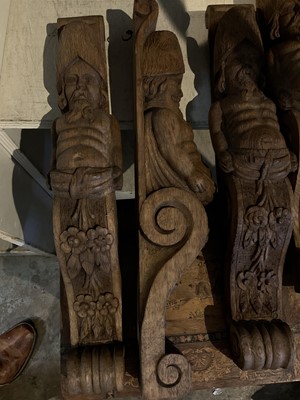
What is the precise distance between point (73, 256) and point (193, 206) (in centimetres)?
23

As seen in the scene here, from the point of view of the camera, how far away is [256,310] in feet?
2.37

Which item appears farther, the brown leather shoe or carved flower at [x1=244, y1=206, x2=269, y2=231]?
the brown leather shoe

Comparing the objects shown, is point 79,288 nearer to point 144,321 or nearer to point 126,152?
point 144,321

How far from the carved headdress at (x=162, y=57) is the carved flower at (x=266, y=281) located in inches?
16.6

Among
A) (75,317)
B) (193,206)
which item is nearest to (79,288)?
(75,317)

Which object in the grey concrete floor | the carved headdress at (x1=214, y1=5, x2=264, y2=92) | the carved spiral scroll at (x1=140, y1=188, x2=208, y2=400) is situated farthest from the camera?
the grey concrete floor

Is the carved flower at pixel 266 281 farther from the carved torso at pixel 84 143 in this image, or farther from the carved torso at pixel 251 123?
the carved torso at pixel 84 143

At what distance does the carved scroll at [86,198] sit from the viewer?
668mm

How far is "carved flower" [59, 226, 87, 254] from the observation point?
67 cm

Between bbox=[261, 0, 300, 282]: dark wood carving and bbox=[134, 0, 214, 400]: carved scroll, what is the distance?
174 mm

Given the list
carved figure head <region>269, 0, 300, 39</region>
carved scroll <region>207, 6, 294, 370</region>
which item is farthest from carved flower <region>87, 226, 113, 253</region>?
carved figure head <region>269, 0, 300, 39</region>

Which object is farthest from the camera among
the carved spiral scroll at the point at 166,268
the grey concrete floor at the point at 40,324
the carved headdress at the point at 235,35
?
the grey concrete floor at the point at 40,324

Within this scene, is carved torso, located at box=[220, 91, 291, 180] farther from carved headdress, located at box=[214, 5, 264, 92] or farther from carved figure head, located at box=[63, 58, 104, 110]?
carved figure head, located at box=[63, 58, 104, 110]

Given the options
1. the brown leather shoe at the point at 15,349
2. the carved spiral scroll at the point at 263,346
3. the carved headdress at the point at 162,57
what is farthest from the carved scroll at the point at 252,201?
the brown leather shoe at the point at 15,349
